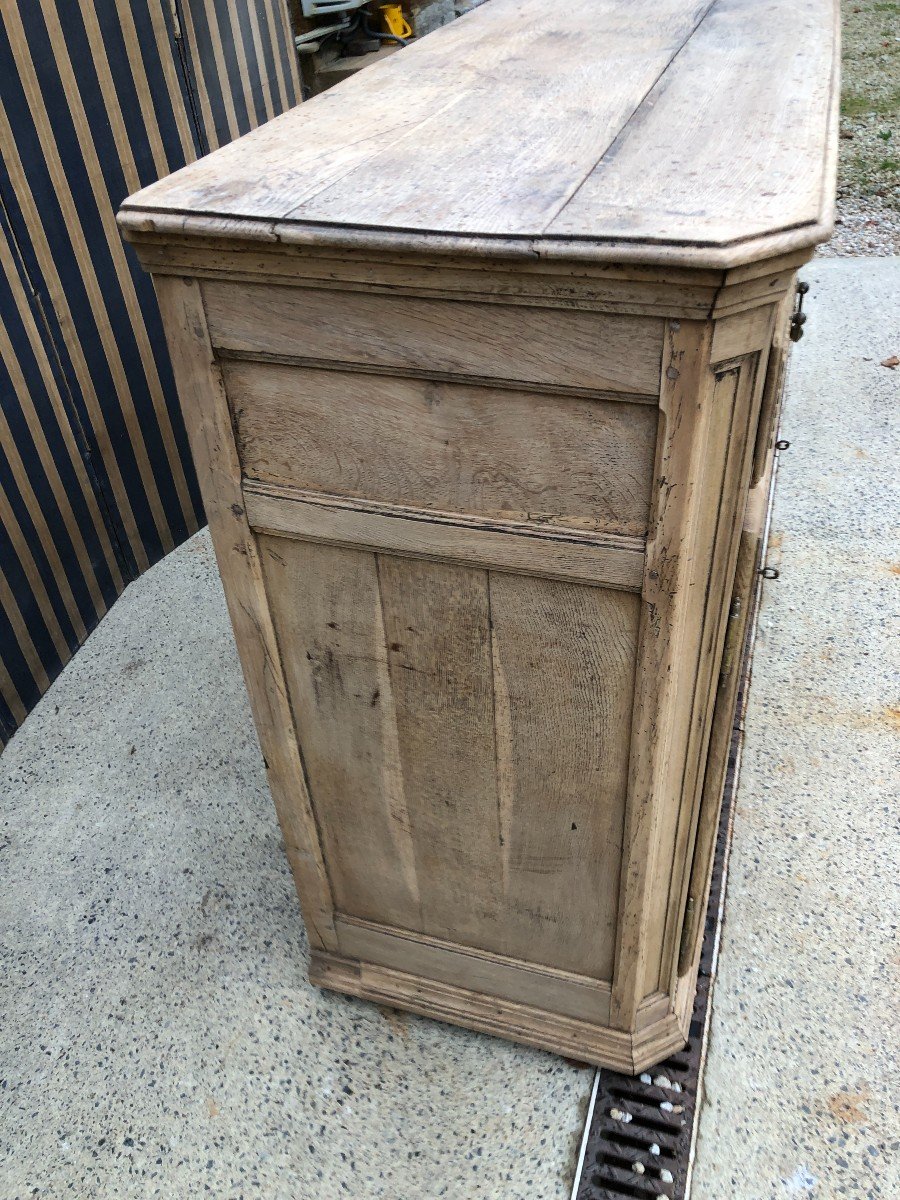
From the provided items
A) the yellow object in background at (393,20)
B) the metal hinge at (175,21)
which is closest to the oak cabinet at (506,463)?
the metal hinge at (175,21)

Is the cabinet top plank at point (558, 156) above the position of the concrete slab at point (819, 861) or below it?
above

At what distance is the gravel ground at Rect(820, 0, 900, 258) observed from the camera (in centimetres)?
522

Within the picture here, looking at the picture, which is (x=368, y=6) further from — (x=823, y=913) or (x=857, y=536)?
(x=823, y=913)

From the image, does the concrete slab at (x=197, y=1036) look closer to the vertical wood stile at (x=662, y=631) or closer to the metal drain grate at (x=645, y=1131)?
the metal drain grate at (x=645, y=1131)

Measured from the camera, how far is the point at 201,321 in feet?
4.17

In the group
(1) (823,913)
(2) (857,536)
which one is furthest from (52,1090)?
(2) (857,536)

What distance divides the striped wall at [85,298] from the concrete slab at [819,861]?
190 cm

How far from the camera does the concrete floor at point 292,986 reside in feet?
5.63

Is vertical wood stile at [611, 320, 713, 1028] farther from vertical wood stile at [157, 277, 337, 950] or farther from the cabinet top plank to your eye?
vertical wood stile at [157, 277, 337, 950]

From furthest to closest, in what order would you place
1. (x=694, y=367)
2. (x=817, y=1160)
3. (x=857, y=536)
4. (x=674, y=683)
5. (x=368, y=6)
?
(x=368, y=6) < (x=857, y=536) < (x=817, y=1160) < (x=674, y=683) < (x=694, y=367)

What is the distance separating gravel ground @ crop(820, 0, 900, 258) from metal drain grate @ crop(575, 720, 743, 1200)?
4399 millimetres

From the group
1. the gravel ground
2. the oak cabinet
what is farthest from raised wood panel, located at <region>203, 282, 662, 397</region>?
the gravel ground

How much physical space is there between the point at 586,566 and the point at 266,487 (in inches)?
18.7

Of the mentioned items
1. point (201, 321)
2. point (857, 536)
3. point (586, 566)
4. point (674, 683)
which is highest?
point (201, 321)
